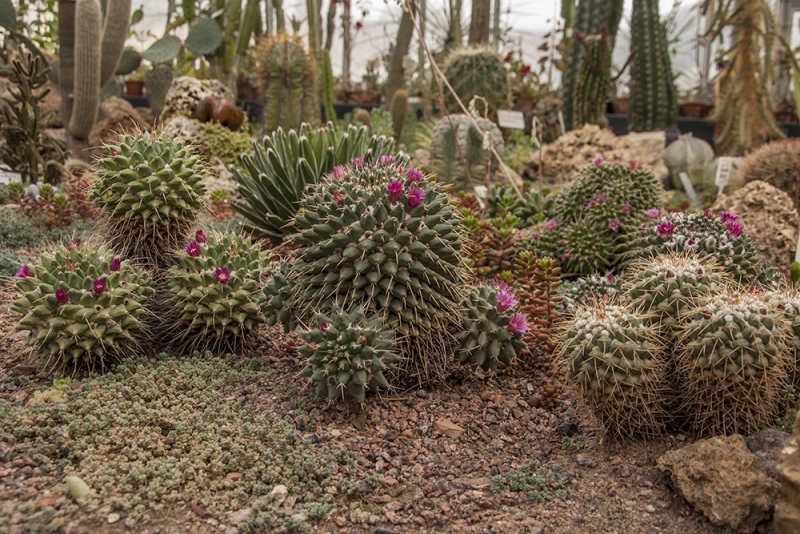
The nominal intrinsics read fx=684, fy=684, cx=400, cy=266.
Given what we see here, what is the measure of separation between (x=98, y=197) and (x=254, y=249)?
75 cm

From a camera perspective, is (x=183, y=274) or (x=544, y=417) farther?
(x=183, y=274)

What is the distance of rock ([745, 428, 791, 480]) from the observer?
2.13 meters

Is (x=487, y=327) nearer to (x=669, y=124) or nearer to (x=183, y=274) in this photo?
(x=183, y=274)

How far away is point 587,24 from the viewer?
9.01 metres

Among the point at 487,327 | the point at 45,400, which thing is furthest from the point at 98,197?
the point at 487,327

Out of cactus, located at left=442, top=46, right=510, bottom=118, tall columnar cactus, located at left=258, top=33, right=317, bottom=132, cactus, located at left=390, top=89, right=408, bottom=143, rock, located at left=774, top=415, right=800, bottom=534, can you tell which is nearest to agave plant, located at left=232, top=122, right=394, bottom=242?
rock, located at left=774, top=415, right=800, bottom=534

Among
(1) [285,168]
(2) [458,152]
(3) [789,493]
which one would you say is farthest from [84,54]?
(3) [789,493]

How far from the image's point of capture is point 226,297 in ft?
10.4

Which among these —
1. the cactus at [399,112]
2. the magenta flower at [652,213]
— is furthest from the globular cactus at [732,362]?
the cactus at [399,112]

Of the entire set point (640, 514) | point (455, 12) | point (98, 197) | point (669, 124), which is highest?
point (455, 12)

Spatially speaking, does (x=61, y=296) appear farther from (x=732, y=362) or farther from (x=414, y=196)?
(x=732, y=362)

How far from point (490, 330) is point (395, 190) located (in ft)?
2.43

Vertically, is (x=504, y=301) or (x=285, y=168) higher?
(x=285, y=168)

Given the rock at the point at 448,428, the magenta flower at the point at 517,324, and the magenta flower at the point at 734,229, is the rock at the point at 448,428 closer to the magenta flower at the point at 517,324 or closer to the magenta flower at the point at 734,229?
the magenta flower at the point at 517,324
